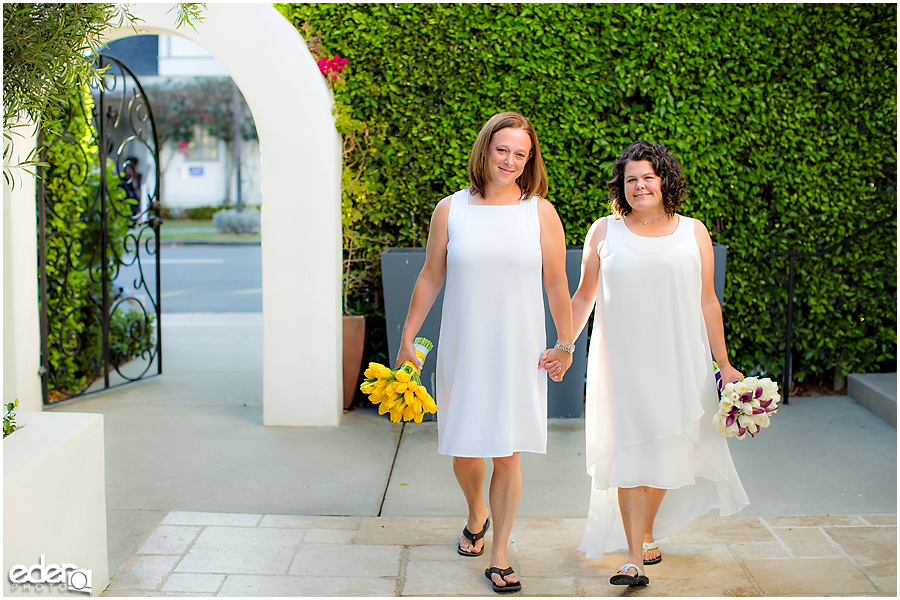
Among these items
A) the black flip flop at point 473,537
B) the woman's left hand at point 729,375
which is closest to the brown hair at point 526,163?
the woman's left hand at point 729,375

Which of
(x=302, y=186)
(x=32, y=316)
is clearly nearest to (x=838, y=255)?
(x=302, y=186)

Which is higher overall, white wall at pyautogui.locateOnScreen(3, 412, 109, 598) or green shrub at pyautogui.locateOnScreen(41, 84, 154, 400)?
green shrub at pyautogui.locateOnScreen(41, 84, 154, 400)

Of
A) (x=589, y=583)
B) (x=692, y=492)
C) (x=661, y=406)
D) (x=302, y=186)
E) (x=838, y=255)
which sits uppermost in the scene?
(x=302, y=186)

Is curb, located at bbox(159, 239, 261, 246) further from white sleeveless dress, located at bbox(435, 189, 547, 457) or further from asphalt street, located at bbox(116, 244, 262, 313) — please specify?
white sleeveless dress, located at bbox(435, 189, 547, 457)

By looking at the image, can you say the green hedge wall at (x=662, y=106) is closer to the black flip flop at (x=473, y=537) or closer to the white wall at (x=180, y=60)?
the black flip flop at (x=473, y=537)

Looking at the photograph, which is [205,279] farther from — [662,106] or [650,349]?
[650,349]

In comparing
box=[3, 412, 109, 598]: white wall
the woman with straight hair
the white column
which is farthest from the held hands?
the white column

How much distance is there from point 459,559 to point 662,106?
327 cm

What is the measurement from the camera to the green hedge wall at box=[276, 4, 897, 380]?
17.5 ft

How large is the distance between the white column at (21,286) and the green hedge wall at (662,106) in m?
1.86

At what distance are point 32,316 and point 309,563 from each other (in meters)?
2.83

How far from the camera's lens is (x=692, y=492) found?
3277mm

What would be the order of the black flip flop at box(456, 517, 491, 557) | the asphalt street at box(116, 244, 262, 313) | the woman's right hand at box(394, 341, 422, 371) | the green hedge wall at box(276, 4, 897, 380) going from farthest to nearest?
the asphalt street at box(116, 244, 262, 313), the green hedge wall at box(276, 4, 897, 380), the black flip flop at box(456, 517, 491, 557), the woman's right hand at box(394, 341, 422, 371)

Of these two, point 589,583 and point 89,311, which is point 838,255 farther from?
point 89,311
